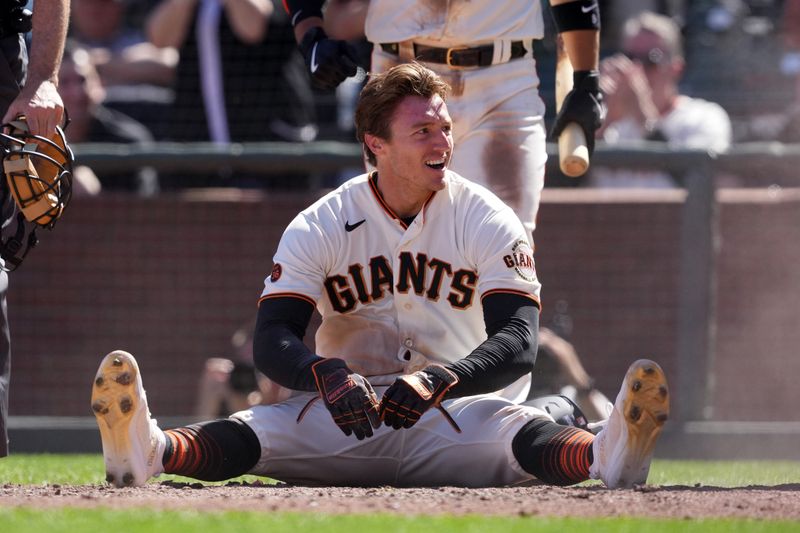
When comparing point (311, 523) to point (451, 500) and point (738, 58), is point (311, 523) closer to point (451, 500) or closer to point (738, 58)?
point (451, 500)

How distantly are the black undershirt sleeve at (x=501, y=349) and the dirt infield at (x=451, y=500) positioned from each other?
29cm

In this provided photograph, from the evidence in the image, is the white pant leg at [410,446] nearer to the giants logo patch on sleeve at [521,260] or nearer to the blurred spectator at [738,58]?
the giants logo patch on sleeve at [521,260]

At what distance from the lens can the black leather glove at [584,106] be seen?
4895 millimetres

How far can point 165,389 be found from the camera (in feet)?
24.9

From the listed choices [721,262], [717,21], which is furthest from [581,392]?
[717,21]

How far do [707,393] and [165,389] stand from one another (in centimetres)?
283

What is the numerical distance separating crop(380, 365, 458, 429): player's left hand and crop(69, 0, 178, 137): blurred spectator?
16.8ft

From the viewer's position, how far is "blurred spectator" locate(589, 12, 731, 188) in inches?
321

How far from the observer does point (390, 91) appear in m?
4.36

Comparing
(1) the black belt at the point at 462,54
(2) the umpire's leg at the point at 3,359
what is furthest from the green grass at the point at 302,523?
(1) the black belt at the point at 462,54

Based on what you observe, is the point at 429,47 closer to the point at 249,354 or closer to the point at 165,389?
the point at 249,354

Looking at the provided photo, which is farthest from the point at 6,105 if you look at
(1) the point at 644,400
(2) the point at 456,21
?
(1) the point at 644,400

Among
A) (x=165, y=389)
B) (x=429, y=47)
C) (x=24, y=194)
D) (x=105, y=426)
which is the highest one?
(x=429, y=47)

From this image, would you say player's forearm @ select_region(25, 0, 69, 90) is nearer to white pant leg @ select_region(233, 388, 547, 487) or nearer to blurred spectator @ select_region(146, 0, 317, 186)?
white pant leg @ select_region(233, 388, 547, 487)
